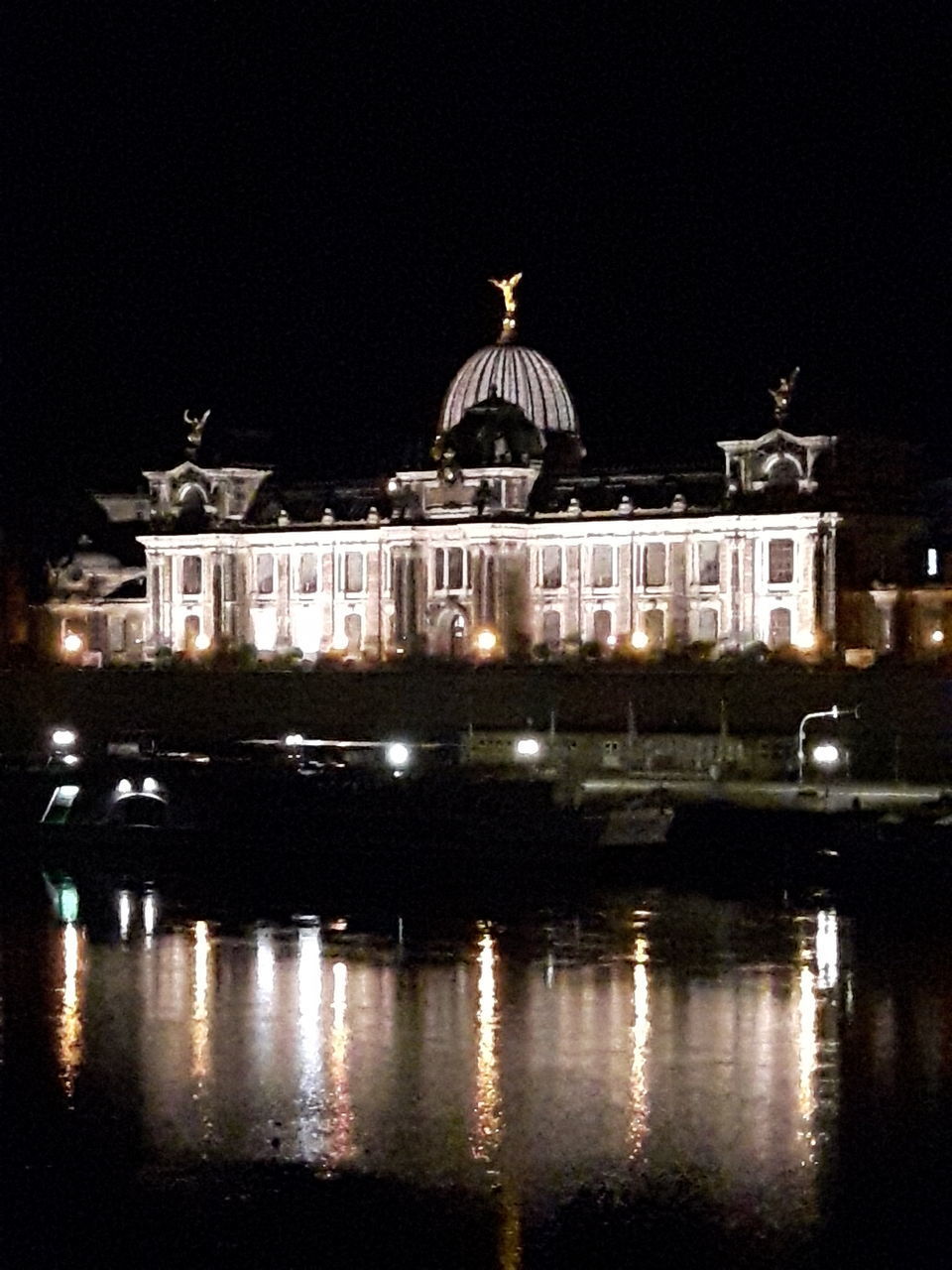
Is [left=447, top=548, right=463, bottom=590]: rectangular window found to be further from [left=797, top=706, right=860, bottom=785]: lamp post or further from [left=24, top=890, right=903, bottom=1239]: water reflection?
[left=24, top=890, right=903, bottom=1239]: water reflection

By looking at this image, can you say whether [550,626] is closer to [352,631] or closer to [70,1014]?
[352,631]

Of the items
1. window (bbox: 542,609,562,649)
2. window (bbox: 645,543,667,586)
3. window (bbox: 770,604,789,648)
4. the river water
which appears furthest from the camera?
window (bbox: 542,609,562,649)

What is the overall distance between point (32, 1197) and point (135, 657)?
236ft

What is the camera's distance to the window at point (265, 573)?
348 feet

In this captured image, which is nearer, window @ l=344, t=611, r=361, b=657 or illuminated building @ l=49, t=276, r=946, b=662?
illuminated building @ l=49, t=276, r=946, b=662

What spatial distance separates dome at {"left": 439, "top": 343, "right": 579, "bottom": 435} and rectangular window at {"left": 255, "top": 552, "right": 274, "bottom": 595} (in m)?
7.51

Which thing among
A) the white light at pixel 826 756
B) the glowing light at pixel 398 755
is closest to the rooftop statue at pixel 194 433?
the glowing light at pixel 398 755

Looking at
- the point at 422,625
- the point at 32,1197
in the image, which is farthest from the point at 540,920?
the point at 422,625

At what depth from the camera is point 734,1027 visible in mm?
44812

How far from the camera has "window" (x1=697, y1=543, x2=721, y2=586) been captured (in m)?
97.6

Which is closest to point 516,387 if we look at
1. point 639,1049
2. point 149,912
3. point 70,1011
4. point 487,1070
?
point 149,912

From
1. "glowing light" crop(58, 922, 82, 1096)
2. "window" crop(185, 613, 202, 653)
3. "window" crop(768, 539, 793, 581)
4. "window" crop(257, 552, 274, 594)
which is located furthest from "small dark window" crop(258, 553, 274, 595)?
"glowing light" crop(58, 922, 82, 1096)

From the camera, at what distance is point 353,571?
342 ft

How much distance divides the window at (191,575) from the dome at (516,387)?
383 inches
